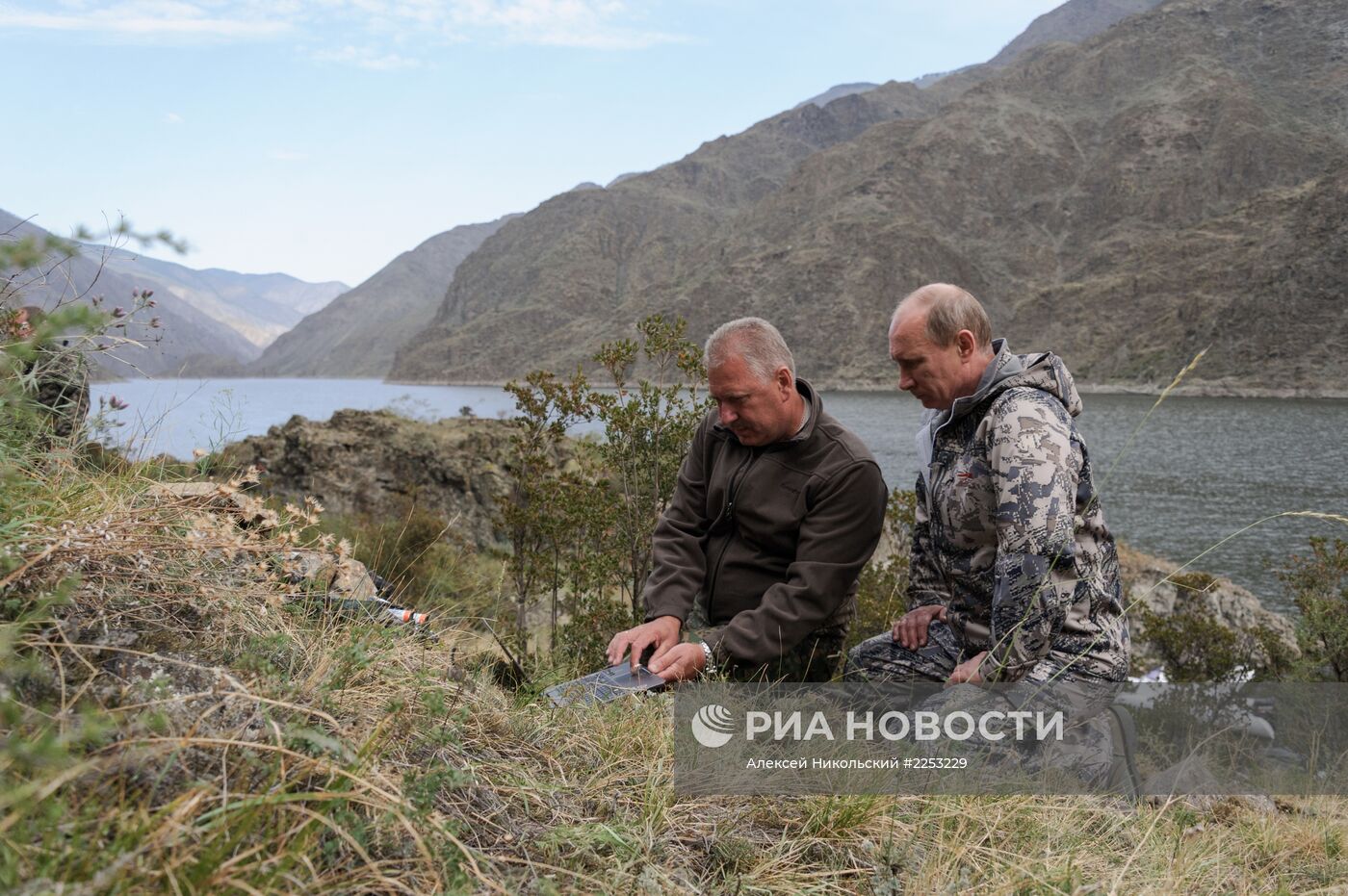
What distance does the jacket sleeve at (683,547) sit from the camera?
320 centimetres

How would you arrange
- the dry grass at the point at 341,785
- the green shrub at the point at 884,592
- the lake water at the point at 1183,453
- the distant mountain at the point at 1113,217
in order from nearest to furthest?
the dry grass at the point at 341,785 < the lake water at the point at 1183,453 < the green shrub at the point at 884,592 < the distant mountain at the point at 1113,217

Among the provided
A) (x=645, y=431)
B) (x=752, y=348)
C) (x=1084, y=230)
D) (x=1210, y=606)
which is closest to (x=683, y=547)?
(x=752, y=348)

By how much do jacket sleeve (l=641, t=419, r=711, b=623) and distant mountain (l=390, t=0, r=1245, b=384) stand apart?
78.8 m

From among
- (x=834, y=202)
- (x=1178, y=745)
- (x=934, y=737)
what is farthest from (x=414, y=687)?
(x=834, y=202)

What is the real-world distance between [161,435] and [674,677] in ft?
7.16

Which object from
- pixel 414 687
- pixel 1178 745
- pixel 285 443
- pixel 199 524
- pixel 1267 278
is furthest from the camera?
pixel 1267 278

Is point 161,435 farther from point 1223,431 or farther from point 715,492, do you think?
point 1223,431

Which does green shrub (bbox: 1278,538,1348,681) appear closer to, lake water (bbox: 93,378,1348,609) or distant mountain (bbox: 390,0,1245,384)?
lake water (bbox: 93,378,1348,609)

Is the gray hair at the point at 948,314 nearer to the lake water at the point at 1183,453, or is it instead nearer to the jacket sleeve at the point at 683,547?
the lake water at the point at 1183,453

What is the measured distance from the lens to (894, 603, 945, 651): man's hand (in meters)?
3.16

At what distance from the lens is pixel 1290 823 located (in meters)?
2.71

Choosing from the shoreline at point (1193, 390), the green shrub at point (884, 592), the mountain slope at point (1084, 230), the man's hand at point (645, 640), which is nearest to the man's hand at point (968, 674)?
the man's hand at point (645, 640)

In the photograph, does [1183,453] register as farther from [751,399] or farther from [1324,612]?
[751,399]

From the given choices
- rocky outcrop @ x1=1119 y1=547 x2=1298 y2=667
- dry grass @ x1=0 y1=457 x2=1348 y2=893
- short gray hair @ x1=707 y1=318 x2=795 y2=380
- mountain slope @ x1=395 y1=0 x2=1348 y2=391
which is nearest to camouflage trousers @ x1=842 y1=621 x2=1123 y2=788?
dry grass @ x1=0 y1=457 x2=1348 y2=893
